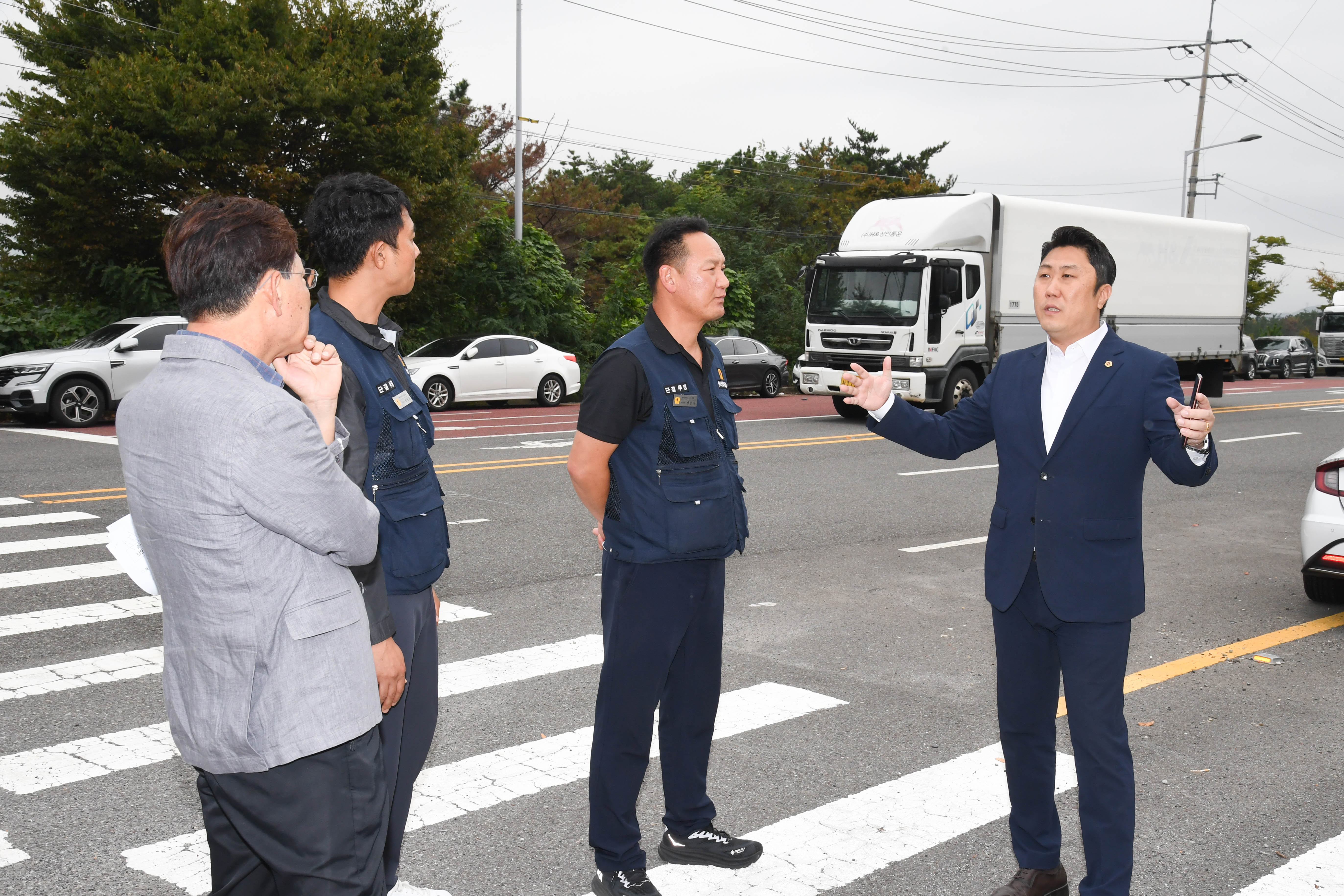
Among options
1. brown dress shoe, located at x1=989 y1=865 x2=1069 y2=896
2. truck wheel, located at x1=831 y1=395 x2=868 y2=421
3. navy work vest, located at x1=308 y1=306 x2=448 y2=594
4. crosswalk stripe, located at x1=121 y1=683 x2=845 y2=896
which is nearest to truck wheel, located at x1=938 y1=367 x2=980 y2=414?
truck wheel, located at x1=831 y1=395 x2=868 y2=421

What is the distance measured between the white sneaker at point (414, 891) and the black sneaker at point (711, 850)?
741 millimetres

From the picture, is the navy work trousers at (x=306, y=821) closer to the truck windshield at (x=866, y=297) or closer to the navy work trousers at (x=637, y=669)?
the navy work trousers at (x=637, y=669)

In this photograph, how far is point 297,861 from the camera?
2328 mm

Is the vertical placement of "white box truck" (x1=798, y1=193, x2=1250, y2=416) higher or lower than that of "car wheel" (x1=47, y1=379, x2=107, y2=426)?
higher

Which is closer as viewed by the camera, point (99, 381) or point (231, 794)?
point (231, 794)

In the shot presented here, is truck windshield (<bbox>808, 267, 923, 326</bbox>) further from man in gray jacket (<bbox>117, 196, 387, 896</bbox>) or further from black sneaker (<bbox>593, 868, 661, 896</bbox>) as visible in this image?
man in gray jacket (<bbox>117, 196, 387, 896</bbox>)

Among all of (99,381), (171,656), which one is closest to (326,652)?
(171,656)

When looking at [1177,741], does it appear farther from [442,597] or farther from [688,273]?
[442,597]

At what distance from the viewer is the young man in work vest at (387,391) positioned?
117 inches

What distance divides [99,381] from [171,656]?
16.4 meters

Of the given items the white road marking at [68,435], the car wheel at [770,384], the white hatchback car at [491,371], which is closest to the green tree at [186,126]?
the white hatchback car at [491,371]

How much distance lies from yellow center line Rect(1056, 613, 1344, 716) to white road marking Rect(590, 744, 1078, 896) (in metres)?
0.97

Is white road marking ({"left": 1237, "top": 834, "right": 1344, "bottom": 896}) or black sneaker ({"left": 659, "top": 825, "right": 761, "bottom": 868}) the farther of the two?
black sneaker ({"left": 659, "top": 825, "right": 761, "bottom": 868})

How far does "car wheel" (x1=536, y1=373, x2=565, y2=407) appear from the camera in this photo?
23.0 m
